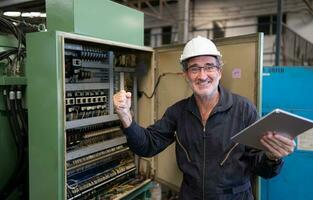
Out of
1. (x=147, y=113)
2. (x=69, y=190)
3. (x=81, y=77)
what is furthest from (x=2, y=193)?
(x=147, y=113)

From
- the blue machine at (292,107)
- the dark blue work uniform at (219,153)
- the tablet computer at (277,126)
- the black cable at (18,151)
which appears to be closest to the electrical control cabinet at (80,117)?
the black cable at (18,151)

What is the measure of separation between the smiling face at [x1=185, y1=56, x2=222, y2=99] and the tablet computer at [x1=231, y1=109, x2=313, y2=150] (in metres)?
0.30

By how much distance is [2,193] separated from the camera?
1.64m

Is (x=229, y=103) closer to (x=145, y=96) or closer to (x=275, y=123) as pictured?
(x=275, y=123)

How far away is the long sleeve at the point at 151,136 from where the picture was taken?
141 cm

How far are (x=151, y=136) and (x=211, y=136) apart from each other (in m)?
0.32

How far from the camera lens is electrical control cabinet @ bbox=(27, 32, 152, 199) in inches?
50.9

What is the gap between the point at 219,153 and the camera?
138 centimetres

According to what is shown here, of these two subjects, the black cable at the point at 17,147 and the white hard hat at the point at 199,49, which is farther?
the black cable at the point at 17,147

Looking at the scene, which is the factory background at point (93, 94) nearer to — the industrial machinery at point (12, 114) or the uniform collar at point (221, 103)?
the industrial machinery at point (12, 114)

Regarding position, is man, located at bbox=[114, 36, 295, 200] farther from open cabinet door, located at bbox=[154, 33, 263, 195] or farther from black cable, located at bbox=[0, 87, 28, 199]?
black cable, located at bbox=[0, 87, 28, 199]

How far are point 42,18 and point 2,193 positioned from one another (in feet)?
3.77

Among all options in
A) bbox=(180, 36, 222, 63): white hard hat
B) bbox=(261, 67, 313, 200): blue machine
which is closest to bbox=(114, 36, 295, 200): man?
bbox=(180, 36, 222, 63): white hard hat

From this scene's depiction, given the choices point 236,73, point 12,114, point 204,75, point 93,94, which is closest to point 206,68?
point 204,75
